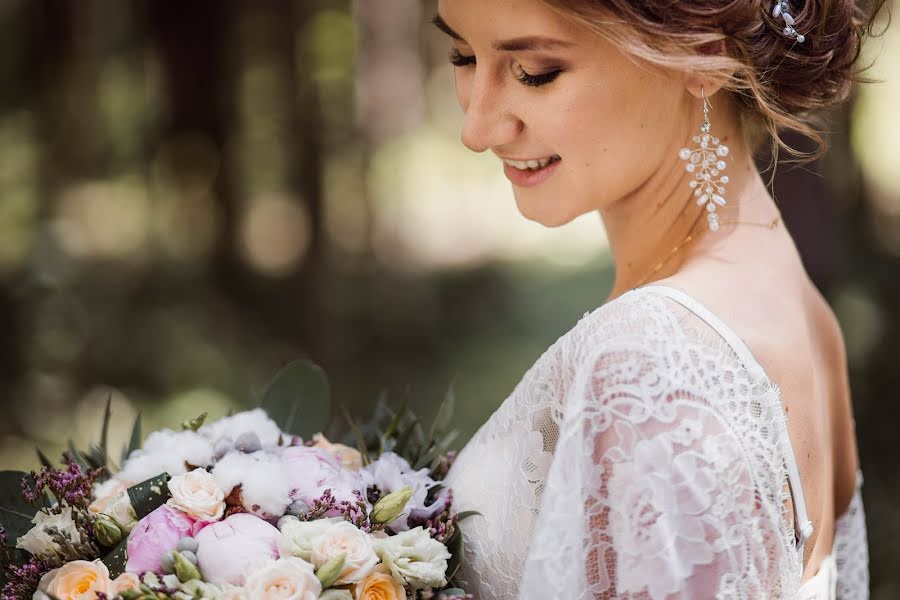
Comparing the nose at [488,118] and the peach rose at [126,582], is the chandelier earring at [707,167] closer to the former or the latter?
the nose at [488,118]

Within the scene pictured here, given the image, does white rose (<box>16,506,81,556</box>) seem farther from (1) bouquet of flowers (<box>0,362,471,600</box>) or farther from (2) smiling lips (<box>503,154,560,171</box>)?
(2) smiling lips (<box>503,154,560,171</box>)

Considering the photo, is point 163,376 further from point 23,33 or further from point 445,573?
point 445,573

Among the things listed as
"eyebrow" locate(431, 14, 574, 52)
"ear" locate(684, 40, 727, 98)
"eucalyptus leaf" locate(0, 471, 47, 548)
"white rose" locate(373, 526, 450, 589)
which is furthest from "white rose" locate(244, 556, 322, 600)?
"ear" locate(684, 40, 727, 98)

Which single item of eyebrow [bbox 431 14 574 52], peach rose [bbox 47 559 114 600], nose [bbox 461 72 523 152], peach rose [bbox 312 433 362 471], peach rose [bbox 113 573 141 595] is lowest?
peach rose [bbox 312 433 362 471]

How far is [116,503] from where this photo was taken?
1593 mm

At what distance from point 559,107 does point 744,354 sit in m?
0.53

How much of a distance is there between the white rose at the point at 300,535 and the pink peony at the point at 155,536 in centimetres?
15

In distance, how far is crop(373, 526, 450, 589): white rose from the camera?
1.51 metres

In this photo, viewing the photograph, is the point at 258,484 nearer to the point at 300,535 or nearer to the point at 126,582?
the point at 300,535

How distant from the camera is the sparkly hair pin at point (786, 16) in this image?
174 centimetres

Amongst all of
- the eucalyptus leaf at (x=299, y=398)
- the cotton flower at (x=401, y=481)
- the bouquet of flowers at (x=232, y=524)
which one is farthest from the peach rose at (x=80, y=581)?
the eucalyptus leaf at (x=299, y=398)

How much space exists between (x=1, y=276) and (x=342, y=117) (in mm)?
2851

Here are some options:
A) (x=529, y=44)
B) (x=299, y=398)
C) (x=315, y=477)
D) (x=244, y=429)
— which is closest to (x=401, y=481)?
(x=315, y=477)

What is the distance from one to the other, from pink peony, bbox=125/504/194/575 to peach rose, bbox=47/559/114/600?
0.13 feet
